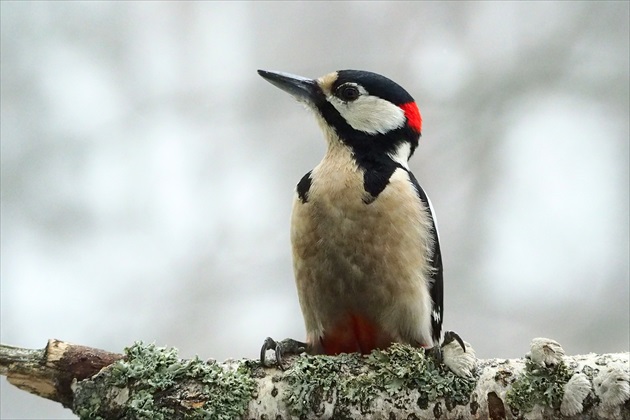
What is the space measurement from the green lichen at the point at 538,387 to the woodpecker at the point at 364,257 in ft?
1.90

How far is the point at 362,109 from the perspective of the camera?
3.23m

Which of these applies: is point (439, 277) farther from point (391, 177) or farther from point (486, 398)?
point (486, 398)

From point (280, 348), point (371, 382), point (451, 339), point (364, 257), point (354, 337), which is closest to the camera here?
point (371, 382)

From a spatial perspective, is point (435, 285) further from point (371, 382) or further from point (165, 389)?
point (165, 389)

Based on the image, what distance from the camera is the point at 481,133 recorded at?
5797 millimetres

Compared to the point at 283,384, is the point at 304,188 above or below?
above

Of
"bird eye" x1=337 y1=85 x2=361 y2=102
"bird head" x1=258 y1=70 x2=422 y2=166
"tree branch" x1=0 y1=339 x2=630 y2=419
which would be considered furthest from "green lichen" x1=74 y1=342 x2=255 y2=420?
"bird eye" x1=337 y1=85 x2=361 y2=102

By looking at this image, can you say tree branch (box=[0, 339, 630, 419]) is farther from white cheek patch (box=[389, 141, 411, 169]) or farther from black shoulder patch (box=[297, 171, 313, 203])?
white cheek patch (box=[389, 141, 411, 169])

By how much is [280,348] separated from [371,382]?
39 cm

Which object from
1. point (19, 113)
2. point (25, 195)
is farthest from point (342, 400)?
point (19, 113)

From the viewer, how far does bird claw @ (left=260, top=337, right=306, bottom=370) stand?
2.46 metres

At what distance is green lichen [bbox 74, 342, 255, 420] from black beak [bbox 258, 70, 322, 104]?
132 centimetres

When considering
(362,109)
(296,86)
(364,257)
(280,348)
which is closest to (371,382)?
(280,348)

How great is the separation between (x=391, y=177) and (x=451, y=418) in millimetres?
1008
